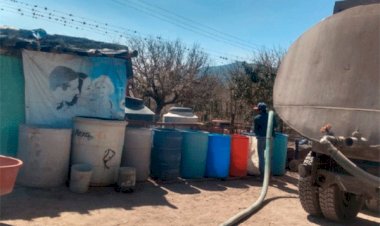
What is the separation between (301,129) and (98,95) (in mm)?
4329

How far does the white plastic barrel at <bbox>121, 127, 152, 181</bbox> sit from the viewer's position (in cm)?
754

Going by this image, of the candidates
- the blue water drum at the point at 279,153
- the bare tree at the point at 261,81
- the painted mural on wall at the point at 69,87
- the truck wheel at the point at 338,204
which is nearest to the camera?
the truck wheel at the point at 338,204

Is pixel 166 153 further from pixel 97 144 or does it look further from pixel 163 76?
pixel 163 76

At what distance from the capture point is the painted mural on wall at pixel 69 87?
7.27 m

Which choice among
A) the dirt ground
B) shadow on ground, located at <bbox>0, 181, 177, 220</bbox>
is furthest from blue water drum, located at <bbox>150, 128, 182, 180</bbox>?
shadow on ground, located at <bbox>0, 181, 177, 220</bbox>

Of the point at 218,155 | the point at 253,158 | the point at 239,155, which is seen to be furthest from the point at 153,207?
the point at 253,158

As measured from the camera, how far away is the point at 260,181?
9.15 meters

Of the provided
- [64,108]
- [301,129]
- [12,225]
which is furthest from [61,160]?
[301,129]

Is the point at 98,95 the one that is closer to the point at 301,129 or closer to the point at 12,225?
the point at 12,225

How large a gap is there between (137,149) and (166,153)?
24.2 inches

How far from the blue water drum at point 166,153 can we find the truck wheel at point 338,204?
3.02 m

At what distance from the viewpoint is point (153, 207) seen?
242 inches

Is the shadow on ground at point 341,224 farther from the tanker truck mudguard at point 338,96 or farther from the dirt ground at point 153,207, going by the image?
the tanker truck mudguard at point 338,96

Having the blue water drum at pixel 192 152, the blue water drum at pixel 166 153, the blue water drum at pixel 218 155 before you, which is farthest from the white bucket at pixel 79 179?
the blue water drum at pixel 218 155
